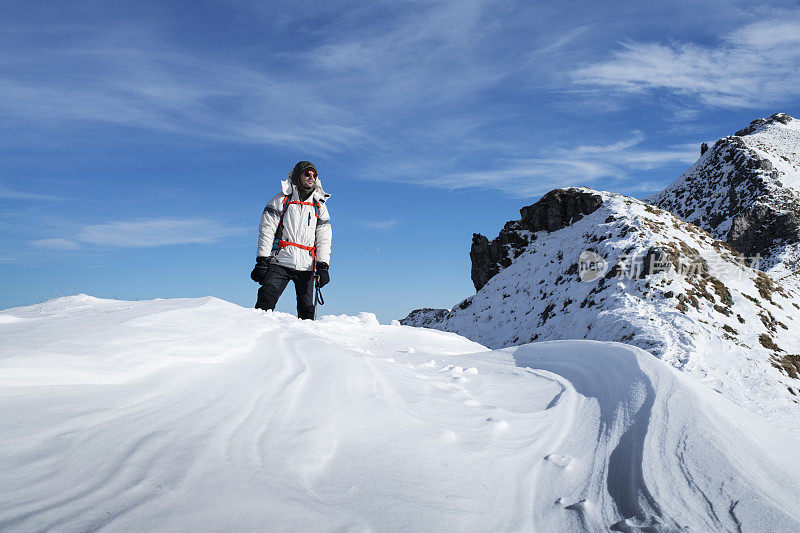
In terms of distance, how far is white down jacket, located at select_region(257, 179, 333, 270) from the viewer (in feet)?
22.7

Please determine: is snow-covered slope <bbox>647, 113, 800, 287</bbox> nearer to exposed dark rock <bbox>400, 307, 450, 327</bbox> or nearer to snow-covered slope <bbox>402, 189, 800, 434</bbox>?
snow-covered slope <bbox>402, 189, 800, 434</bbox>

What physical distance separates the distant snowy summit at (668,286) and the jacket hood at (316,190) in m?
7.56

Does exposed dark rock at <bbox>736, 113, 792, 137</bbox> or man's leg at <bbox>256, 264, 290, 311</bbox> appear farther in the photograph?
exposed dark rock at <bbox>736, 113, 792, 137</bbox>

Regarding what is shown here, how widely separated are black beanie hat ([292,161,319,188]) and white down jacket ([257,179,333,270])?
10 centimetres

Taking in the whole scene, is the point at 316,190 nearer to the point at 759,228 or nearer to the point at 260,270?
the point at 260,270

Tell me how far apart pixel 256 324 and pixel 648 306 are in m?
11.1

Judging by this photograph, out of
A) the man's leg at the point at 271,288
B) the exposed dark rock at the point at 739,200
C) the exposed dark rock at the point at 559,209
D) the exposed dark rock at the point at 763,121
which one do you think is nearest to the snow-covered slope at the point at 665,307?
the exposed dark rock at the point at 559,209

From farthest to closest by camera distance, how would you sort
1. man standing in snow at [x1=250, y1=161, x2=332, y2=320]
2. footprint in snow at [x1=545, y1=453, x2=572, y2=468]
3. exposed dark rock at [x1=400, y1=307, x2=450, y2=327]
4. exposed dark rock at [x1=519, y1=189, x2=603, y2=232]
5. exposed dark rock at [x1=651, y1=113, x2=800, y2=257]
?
exposed dark rock at [x1=400, y1=307, x2=450, y2=327], exposed dark rock at [x1=651, y1=113, x2=800, y2=257], exposed dark rock at [x1=519, y1=189, x2=603, y2=232], man standing in snow at [x1=250, y1=161, x2=332, y2=320], footprint in snow at [x1=545, y1=453, x2=572, y2=468]

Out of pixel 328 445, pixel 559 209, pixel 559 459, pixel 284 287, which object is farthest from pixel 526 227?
pixel 328 445

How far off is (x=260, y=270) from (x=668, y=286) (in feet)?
36.4

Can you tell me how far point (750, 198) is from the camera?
2880cm

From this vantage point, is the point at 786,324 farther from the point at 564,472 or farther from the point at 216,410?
the point at 216,410

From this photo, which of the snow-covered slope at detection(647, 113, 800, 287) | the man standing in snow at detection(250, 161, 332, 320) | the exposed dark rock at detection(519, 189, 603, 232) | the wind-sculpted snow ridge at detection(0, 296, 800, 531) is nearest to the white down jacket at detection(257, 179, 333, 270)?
the man standing in snow at detection(250, 161, 332, 320)

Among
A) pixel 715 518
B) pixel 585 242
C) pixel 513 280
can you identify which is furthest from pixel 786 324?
pixel 715 518
